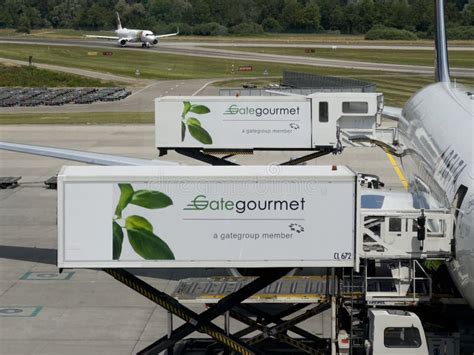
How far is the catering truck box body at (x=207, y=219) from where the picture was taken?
50.7 feet

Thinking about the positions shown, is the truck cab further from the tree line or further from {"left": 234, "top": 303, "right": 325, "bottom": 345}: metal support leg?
the tree line

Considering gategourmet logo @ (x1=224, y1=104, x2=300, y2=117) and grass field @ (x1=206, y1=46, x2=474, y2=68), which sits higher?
grass field @ (x1=206, y1=46, x2=474, y2=68)

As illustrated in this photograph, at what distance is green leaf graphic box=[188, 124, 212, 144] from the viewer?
31.5 meters

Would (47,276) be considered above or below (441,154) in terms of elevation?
below

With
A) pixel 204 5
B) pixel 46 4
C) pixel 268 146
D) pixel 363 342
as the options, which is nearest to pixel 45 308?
pixel 363 342

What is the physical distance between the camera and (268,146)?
3212 centimetres

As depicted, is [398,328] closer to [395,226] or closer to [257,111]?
[395,226]

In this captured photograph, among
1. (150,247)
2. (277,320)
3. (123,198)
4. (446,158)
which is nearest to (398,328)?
(277,320)

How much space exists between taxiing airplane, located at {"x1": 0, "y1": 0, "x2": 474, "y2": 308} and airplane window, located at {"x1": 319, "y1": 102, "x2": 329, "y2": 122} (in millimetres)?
2950

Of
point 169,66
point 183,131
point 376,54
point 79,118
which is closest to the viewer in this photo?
point 183,131

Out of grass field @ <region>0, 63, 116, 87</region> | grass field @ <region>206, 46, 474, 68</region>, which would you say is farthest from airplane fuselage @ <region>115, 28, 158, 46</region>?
grass field @ <region>0, 63, 116, 87</region>

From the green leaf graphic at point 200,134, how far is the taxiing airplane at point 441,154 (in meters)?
3.82

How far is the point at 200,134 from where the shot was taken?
31.6m

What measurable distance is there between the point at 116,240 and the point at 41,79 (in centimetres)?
7461
